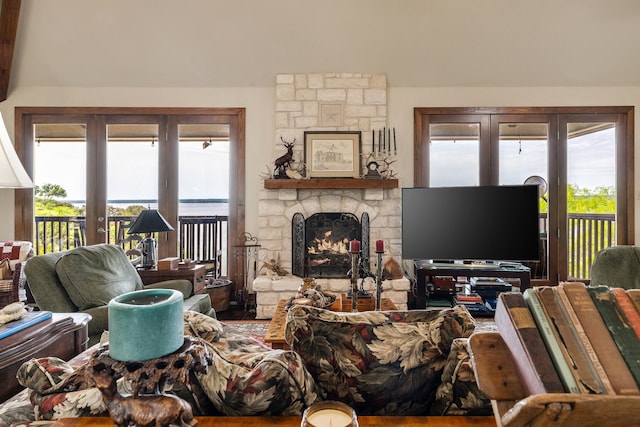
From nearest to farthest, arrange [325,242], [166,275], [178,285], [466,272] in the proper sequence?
[178,285] → [166,275] → [466,272] → [325,242]

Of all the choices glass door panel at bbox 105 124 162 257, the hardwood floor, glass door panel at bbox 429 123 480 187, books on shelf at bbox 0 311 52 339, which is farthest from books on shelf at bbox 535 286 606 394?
glass door panel at bbox 105 124 162 257

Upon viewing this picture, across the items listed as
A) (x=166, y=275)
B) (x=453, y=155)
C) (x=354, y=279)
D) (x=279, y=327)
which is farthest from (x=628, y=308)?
(x=453, y=155)

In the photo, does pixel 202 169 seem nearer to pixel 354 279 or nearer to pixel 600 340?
pixel 354 279

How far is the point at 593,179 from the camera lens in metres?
4.41

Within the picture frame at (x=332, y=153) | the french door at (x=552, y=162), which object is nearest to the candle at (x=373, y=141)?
the picture frame at (x=332, y=153)

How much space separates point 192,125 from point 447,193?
10.4 ft

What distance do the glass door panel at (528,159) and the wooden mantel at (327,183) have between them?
150cm

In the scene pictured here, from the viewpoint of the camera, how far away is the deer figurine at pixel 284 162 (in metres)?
4.14

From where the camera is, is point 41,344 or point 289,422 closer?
point 289,422

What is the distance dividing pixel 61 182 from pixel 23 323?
11.8ft

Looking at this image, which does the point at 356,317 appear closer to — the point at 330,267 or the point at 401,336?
the point at 401,336

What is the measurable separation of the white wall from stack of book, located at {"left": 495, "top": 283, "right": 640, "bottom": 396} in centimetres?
381

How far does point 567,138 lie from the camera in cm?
439

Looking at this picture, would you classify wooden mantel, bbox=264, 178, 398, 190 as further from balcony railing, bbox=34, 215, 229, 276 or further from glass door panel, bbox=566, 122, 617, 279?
glass door panel, bbox=566, 122, 617, 279
